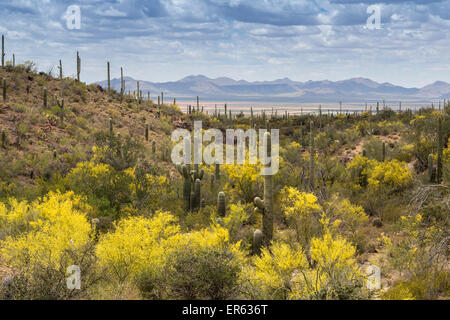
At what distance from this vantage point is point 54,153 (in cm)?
2620

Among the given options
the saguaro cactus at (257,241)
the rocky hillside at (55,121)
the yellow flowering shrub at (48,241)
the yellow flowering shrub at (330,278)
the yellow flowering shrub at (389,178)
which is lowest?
the saguaro cactus at (257,241)

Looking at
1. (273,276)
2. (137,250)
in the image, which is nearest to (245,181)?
(137,250)

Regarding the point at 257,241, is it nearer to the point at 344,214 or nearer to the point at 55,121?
the point at 344,214

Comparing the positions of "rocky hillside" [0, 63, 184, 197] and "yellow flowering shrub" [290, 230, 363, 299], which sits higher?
"rocky hillside" [0, 63, 184, 197]

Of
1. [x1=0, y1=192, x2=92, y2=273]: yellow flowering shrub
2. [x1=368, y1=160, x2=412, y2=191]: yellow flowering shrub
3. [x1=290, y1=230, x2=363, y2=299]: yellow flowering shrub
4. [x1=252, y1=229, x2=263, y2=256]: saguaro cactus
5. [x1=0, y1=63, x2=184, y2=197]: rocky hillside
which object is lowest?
[x1=252, y1=229, x2=263, y2=256]: saguaro cactus

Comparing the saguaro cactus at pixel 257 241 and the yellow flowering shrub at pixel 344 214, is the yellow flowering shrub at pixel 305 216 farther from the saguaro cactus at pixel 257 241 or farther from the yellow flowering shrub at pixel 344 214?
the saguaro cactus at pixel 257 241

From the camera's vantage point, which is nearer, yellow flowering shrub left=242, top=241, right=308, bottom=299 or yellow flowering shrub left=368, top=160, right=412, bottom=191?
yellow flowering shrub left=242, top=241, right=308, bottom=299

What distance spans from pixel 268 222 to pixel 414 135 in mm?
16842

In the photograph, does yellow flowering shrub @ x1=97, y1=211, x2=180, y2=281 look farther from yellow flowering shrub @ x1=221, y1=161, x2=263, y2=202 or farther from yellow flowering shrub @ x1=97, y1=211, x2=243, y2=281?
yellow flowering shrub @ x1=221, y1=161, x2=263, y2=202

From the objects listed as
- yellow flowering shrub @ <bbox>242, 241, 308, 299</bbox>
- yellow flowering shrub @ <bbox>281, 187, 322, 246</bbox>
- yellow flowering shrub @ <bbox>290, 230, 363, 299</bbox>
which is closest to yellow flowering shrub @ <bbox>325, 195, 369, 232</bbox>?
yellow flowering shrub @ <bbox>281, 187, 322, 246</bbox>

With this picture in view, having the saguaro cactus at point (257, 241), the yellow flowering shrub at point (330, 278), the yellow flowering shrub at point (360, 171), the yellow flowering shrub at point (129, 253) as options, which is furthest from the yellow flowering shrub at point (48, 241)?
the yellow flowering shrub at point (360, 171)
